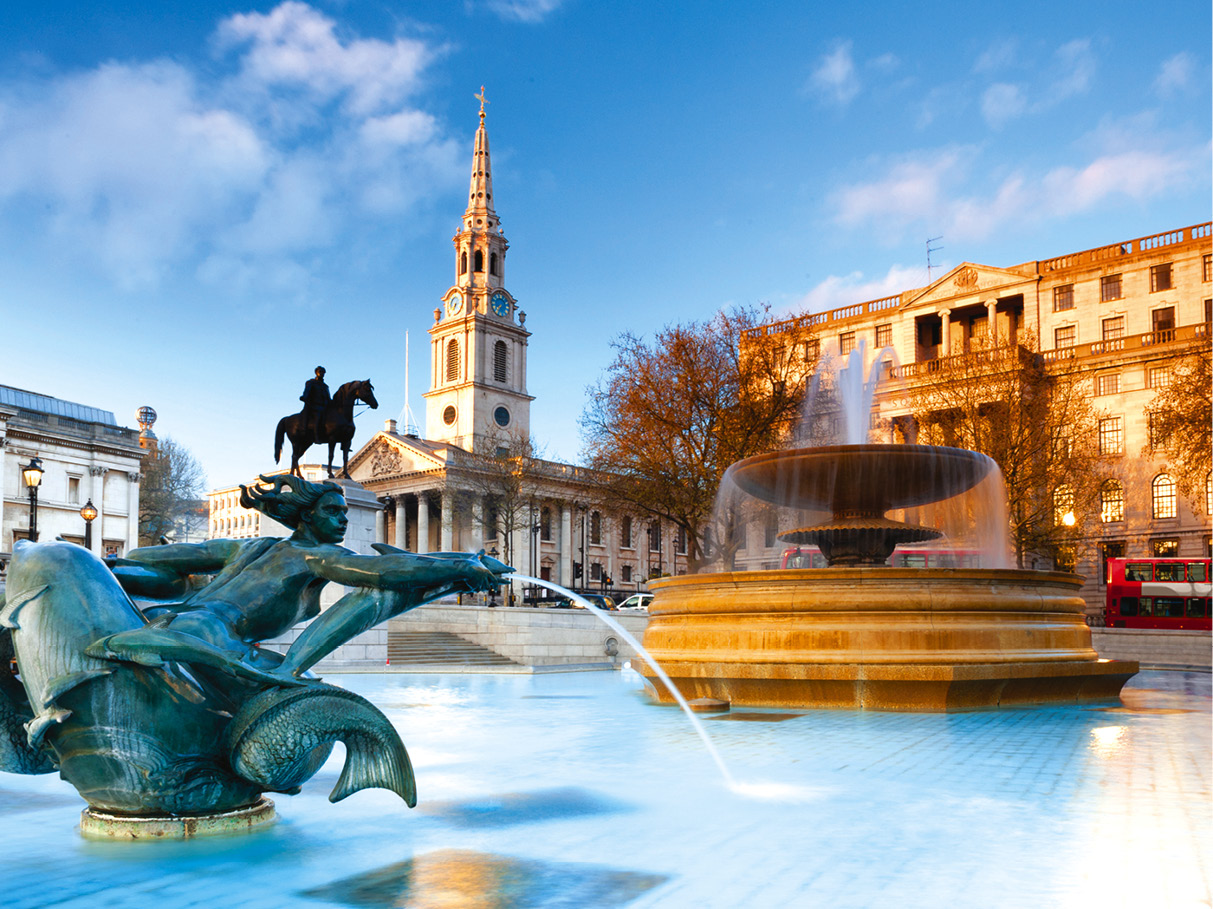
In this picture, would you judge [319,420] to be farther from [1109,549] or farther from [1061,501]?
[1109,549]

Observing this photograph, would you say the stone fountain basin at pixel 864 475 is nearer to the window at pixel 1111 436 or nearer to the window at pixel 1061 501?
the window at pixel 1061 501

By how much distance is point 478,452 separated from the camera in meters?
77.4

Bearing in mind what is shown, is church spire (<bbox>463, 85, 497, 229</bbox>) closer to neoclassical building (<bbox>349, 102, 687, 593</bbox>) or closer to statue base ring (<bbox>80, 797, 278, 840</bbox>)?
neoclassical building (<bbox>349, 102, 687, 593</bbox>)

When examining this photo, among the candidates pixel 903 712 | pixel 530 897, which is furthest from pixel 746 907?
pixel 903 712

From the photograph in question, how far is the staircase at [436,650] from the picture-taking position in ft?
75.7

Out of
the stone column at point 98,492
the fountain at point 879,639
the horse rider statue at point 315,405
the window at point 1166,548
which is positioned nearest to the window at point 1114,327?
the window at point 1166,548

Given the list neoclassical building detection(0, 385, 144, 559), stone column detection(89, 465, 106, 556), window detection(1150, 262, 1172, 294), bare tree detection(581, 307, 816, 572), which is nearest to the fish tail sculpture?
bare tree detection(581, 307, 816, 572)

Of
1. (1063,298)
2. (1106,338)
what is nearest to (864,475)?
(1106,338)

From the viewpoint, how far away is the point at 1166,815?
16.6 feet

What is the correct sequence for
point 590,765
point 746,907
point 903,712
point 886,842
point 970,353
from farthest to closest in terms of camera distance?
point 970,353, point 903,712, point 590,765, point 886,842, point 746,907

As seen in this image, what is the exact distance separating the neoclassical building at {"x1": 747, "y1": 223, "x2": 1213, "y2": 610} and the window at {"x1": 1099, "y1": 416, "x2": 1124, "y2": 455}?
5 centimetres

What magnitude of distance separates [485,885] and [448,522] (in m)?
72.6

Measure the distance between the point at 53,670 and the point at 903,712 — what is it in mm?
8081

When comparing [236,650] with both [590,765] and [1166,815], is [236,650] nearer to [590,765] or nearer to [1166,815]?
[590,765]
